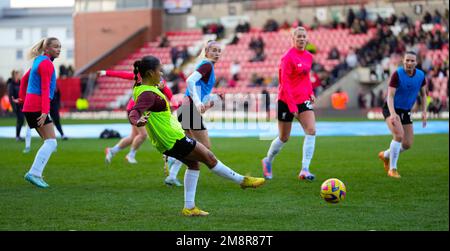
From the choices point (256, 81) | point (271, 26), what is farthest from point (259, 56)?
point (256, 81)

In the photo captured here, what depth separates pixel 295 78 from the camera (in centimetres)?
1319

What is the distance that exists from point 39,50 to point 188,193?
145 inches

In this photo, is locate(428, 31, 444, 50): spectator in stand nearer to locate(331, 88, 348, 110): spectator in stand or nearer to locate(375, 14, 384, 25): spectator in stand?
locate(375, 14, 384, 25): spectator in stand

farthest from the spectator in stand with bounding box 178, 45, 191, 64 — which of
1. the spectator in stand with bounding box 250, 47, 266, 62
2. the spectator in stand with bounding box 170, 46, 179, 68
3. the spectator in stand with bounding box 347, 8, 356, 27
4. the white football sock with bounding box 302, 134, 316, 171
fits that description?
the white football sock with bounding box 302, 134, 316, 171

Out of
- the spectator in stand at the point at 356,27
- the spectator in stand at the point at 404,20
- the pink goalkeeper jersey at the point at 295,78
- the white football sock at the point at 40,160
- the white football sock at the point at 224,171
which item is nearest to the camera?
the white football sock at the point at 224,171

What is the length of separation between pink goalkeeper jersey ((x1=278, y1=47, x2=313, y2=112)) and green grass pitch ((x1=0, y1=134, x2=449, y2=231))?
1229 mm

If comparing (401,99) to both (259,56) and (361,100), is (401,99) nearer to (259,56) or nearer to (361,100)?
(361,100)

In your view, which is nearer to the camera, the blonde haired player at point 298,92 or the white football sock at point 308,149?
the blonde haired player at point 298,92

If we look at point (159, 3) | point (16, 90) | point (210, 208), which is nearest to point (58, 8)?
point (159, 3)

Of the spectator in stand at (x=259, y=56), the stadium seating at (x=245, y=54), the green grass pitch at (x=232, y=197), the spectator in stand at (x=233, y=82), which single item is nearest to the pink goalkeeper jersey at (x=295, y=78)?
the green grass pitch at (x=232, y=197)

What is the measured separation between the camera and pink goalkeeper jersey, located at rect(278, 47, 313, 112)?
1302cm

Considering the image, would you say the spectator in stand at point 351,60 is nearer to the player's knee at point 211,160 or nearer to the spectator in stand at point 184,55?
the spectator in stand at point 184,55

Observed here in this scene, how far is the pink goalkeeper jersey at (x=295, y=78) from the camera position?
1302 cm

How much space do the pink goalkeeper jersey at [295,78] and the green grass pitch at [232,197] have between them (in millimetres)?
1229
